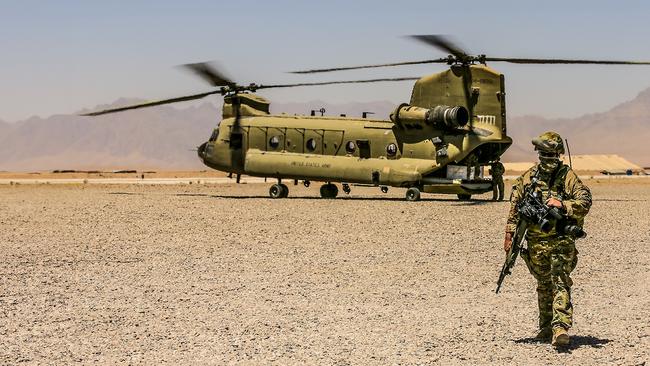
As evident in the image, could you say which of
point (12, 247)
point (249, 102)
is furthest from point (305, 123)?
point (12, 247)

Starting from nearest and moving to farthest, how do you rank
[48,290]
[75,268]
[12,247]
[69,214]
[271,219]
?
[48,290] → [75,268] → [12,247] → [271,219] → [69,214]

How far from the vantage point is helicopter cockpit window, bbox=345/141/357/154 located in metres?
29.0

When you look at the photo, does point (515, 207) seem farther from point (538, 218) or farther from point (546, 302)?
point (546, 302)

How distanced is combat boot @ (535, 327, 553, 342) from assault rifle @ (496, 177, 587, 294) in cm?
79

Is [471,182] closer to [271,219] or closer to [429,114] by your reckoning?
[429,114]

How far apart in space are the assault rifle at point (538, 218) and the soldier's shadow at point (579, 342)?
2.85ft

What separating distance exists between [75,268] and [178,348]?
587 centimetres

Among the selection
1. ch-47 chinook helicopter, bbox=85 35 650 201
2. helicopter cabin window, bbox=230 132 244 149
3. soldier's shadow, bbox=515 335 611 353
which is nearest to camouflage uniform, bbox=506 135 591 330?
soldier's shadow, bbox=515 335 611 353

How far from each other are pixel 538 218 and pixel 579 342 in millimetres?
1194

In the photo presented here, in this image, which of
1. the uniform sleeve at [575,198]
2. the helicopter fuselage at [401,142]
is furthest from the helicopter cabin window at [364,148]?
the uniform sleeve at [575,198]

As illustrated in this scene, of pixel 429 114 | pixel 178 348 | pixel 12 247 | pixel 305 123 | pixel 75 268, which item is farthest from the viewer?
pixel 305 123

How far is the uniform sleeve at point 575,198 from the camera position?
8102 mm

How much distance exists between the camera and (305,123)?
30.0 metres

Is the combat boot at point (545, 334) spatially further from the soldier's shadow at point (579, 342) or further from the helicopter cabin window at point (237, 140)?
the helicopter cabin window at point (237, 140)
